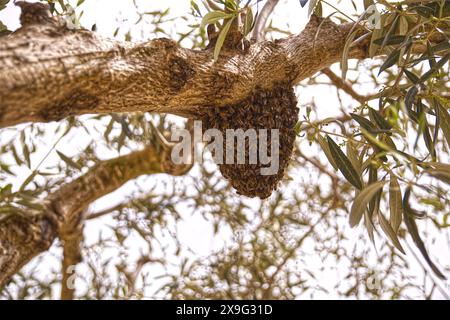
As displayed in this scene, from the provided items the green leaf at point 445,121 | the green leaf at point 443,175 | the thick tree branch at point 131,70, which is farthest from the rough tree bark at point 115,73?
the green leaf at point 443,175

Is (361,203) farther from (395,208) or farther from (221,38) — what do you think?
(221,38)

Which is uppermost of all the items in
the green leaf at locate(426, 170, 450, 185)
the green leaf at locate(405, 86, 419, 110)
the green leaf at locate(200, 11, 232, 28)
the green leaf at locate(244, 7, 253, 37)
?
the green leaf at locate(244, 7, 253, 37)

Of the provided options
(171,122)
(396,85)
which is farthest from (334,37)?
(171,122)

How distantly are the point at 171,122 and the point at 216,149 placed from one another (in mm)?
1307

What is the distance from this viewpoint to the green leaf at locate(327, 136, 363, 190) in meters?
1.24

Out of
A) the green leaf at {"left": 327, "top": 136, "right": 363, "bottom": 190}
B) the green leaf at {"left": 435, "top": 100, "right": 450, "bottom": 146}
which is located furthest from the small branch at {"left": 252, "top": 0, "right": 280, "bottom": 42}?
the green leaf at {"left": 435, "top": 100, "right": 450, "bottom": 146}

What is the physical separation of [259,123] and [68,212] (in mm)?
1036

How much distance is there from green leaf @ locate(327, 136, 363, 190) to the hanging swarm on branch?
0.48 ft

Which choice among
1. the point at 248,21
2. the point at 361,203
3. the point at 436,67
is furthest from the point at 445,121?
the point at 248,21

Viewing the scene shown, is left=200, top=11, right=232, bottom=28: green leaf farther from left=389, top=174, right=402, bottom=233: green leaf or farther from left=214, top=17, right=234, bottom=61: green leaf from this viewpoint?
left=389, top=174, right=402, bottom=233: green leaf
